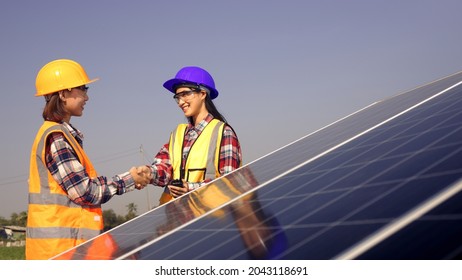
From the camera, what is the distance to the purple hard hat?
546 centimetres

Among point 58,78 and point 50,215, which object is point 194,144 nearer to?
point 58,78

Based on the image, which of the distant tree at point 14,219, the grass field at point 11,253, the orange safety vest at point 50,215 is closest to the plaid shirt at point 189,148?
the orange safety vest at point 50,215

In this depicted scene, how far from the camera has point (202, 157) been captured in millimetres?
5078

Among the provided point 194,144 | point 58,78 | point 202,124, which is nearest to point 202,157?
point 194,144

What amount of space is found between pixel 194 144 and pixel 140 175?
79cm

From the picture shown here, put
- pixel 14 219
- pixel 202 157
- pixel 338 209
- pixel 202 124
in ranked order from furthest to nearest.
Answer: pixel 14 219
pixel 202 124
pixel 202 157
pixel 338 209

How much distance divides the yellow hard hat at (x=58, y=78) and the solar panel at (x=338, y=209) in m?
1.65

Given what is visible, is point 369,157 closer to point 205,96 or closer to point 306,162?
point 306,162

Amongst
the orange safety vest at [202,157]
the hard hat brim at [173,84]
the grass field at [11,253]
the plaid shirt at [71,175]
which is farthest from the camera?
the grass field at [11,253]

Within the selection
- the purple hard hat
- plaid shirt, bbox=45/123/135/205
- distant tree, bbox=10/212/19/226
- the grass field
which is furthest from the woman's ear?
distant tree, bbox=10/212/19/226

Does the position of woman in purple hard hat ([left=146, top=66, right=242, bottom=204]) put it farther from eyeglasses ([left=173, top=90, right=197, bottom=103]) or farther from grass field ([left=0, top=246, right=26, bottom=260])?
grass field ([left=0, top=246, right=26, bottom=260])

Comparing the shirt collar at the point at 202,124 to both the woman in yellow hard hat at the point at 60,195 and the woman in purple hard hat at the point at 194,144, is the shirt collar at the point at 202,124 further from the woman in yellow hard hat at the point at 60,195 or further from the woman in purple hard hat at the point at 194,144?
the woman in yellow hard hat at the point at 60,195

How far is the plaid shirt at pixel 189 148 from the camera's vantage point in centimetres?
515
